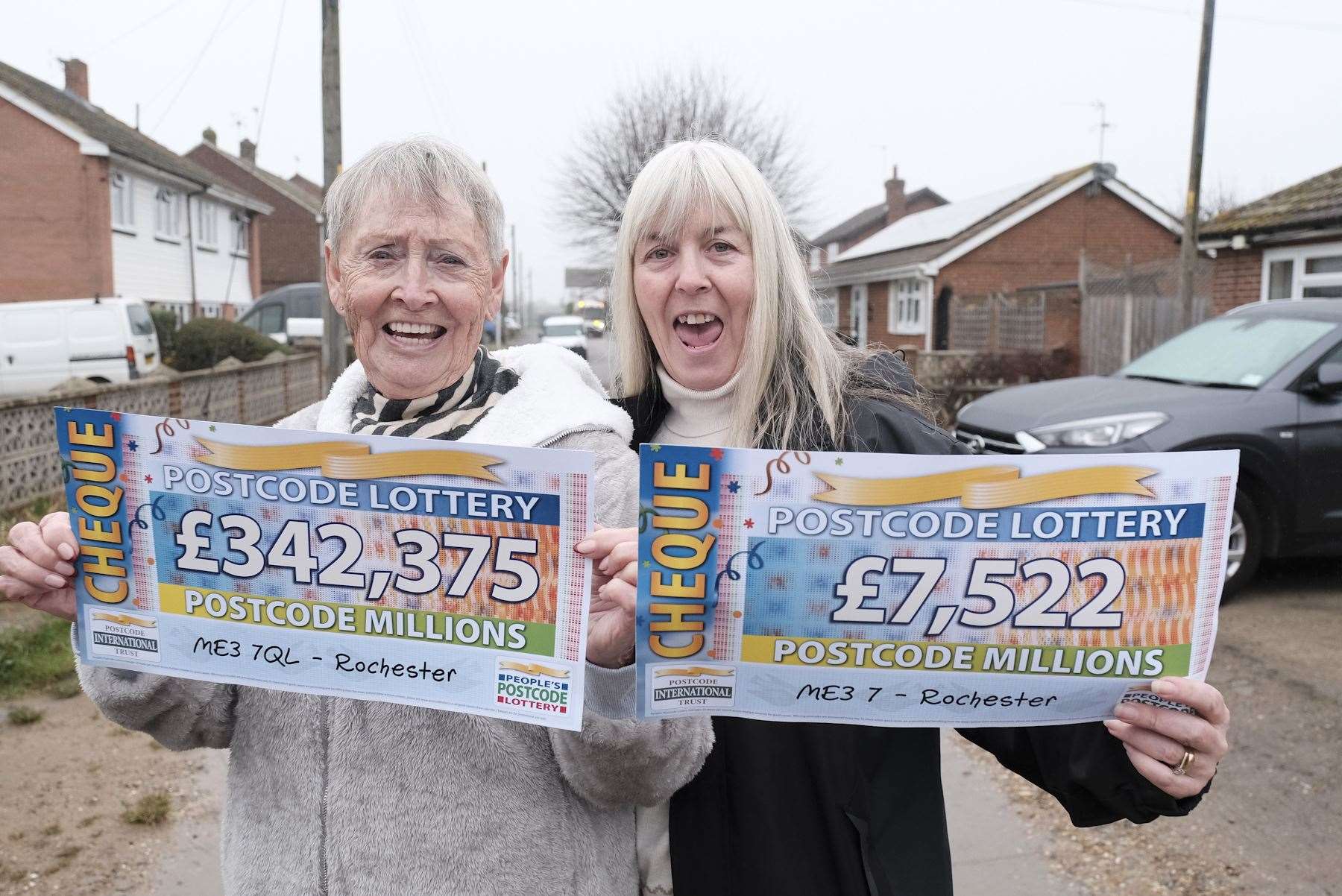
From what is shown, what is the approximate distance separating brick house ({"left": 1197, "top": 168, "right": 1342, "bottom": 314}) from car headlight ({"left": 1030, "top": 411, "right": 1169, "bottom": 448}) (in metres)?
6.15

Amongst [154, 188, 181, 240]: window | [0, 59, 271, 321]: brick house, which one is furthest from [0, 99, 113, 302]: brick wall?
[154, 188, 181, 240]: window

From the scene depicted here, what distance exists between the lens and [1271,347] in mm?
6773

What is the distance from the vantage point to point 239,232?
115ft

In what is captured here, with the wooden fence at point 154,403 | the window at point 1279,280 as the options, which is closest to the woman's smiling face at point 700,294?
the wooden fence at point 154,403

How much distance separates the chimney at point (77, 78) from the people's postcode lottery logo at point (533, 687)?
3780cm

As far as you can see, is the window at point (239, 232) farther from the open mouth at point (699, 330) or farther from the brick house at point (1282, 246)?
the open mouth at point (699, 330)

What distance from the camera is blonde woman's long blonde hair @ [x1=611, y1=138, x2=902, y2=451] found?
1955 millimetres

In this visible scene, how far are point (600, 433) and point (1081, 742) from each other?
38.4 inches

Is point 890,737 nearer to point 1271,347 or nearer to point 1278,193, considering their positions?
point 1271,347

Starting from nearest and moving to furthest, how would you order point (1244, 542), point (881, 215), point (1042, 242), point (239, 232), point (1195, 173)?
point (1244, 542) → point (1195, 173) → point (1042, 242) → point (239, 232) → point (881, 215)

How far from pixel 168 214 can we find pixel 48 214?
A: 4.72 metres

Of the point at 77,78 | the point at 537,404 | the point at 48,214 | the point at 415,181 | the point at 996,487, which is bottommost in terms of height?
the point at 996,487

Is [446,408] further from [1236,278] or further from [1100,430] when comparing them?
[1236,278]

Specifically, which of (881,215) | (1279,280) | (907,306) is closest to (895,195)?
(881,215)
